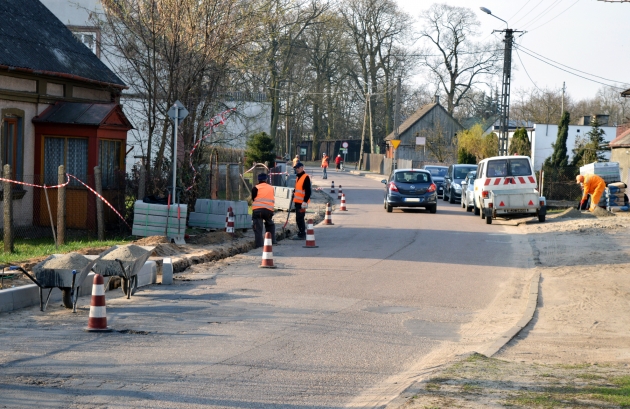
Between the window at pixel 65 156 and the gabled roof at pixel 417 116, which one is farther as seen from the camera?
the gabled roof at pixel 417 116

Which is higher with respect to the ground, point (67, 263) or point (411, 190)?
point (411, 190)

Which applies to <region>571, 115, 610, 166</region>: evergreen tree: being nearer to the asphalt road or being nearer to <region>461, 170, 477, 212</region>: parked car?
<region>461, 170, 477, 212</region>: parked car

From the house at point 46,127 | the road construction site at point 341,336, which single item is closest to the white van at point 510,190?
the road construction site at point 341,336

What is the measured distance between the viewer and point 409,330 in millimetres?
9266

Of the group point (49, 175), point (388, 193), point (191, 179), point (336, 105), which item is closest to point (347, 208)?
point (388, 193)

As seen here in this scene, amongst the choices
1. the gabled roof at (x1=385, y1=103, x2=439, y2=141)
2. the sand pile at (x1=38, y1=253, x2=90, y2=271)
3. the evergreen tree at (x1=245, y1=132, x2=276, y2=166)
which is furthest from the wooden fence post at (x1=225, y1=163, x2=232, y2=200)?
the gabled roof at (x1=385, y1=103, x2=439, y2=141)

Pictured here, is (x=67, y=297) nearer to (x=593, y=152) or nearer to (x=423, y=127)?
(x=593, y=152)

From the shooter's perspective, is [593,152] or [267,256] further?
[593,152]

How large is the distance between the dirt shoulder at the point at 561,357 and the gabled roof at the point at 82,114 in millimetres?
11119

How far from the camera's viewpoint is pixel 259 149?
43625 mm

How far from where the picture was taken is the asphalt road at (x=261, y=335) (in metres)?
6.28

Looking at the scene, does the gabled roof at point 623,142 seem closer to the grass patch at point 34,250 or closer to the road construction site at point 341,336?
the road construction site at point 341,336

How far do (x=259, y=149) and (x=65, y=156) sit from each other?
24.1 meters

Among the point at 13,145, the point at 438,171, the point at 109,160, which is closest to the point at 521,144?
the point at 438,171
